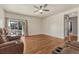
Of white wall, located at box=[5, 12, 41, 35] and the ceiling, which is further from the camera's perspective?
white wall, located at box=[5, 12, 41, 35]

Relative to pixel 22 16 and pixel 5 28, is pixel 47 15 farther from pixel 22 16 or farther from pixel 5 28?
pixel 5 28

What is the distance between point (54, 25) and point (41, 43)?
0.57 m

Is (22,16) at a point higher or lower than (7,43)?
higher

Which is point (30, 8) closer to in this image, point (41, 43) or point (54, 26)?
point (54, 26)

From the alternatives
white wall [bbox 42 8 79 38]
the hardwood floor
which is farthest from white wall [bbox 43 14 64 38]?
the hardwood floor

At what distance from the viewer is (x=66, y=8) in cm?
172

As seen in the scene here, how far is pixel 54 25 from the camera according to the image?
208 cm

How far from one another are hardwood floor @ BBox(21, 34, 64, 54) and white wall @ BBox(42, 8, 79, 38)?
0.12 metres

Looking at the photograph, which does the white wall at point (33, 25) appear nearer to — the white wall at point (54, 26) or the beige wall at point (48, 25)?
the beige wall at point (48, 25)

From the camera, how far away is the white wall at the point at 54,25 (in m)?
2.01

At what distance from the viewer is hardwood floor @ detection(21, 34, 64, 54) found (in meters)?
1.96

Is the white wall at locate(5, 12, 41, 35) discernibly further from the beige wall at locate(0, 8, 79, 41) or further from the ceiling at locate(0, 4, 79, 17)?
the ceiling at locate(0, 4, 79, 17)
